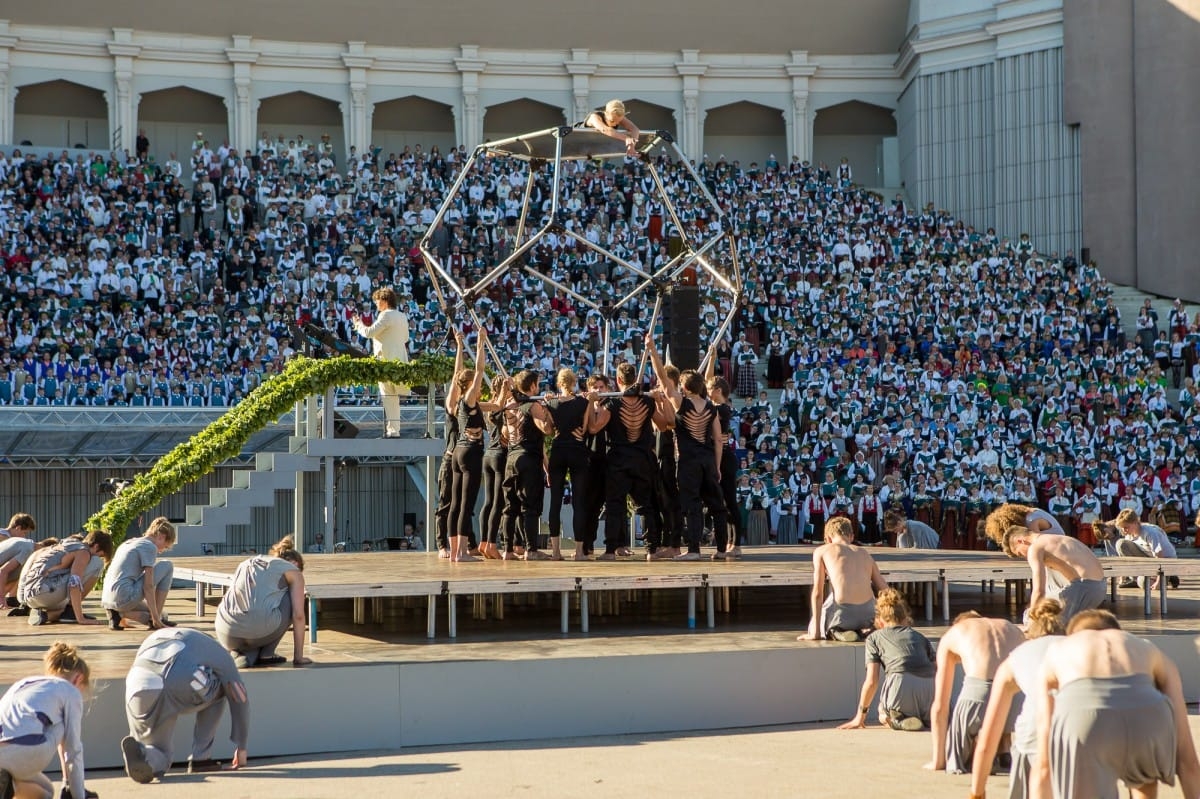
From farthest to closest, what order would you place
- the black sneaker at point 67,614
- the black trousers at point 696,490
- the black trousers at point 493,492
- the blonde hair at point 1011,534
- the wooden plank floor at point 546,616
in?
1. the black trousers at point 493,492
2. the black trousers at point 696,490
3. the black sneaker at point 67,614
4. the wooden plank floor at point 546,616
5. the blonde hair at point 1011,534

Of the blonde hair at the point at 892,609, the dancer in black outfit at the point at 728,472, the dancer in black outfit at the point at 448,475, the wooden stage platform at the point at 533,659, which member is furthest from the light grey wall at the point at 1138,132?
the blonde hair at the point at 892,609

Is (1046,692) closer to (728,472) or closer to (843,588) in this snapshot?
(843,588)

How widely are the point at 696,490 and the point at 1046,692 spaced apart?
21.6 ft

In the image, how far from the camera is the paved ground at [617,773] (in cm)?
843

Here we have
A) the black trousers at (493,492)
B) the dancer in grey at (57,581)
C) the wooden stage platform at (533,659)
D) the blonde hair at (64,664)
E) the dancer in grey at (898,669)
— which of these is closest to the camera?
the blonde hair at (64,664)

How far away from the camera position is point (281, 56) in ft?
127

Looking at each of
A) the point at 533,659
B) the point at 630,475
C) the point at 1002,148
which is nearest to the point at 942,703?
the point at 533,659

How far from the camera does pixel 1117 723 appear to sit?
6293 millimetres

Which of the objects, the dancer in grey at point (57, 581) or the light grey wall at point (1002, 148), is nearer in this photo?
the dancer in grey at point (57, 581)

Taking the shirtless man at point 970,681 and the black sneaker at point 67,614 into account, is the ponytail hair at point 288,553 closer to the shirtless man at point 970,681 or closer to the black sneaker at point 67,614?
the black sneaker at point 67,614

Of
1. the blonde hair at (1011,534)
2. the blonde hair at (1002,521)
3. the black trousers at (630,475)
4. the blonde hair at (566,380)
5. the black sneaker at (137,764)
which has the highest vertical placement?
the blonde hair at (566,380)

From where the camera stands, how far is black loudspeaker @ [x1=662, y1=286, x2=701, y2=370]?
17844 millimetres

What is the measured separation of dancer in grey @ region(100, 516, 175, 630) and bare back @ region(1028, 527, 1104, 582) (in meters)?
6.43

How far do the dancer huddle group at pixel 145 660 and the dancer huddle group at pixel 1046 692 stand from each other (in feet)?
12.6
